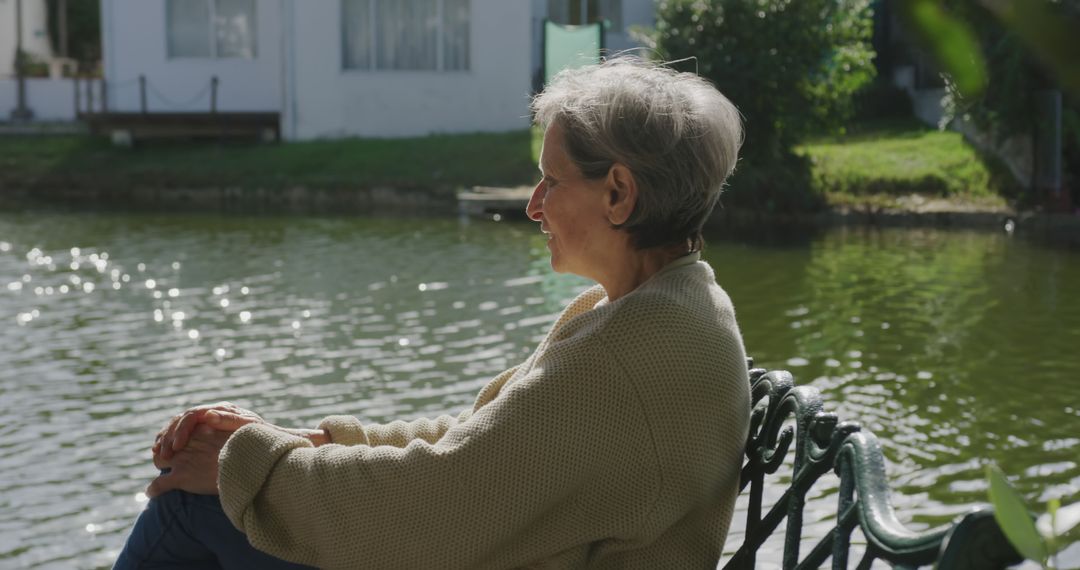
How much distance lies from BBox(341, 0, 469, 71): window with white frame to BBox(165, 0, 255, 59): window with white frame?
6.49 ft

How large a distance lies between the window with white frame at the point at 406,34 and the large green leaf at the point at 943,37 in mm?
26552

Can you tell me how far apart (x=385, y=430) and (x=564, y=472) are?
33.4 inches

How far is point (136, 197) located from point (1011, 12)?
22.5 metres

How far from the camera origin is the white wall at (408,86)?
25.8 m

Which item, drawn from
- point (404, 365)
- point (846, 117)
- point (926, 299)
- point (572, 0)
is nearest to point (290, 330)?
point (404, 365)

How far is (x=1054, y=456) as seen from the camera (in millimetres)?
6230

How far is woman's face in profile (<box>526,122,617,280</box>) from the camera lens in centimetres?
232

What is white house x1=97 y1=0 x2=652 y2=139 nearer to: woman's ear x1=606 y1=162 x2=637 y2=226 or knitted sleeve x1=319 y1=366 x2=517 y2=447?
knitted sleeve x1=319 y1=366 x2=517 y2=447

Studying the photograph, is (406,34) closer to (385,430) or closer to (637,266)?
(385,430)

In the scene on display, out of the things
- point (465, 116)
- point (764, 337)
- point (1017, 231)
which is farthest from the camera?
point (465, 116)

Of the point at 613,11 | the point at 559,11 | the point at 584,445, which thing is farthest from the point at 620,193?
the point at 613,11

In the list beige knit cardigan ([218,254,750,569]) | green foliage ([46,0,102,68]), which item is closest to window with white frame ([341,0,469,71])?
green foliage ([46,0,102,68])

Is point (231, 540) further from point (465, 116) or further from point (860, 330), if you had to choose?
point (465, 116)

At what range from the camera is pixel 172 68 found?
26.5m
